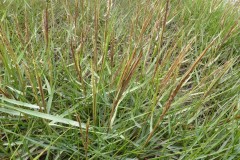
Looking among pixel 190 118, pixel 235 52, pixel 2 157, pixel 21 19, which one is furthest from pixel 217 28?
pixel 2 157

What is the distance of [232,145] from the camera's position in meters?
0.73

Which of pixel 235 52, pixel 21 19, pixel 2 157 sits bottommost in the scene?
pixel 235 52

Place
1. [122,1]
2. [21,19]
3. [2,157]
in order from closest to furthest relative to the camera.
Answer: [2,157] → [21,19] → [122,1]

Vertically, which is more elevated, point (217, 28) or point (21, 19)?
→ point (21, 19)

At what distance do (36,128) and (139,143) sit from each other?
29 cm

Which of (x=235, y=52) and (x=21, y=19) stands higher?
(x=21, y=19)

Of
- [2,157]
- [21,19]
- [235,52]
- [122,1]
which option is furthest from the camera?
[122,1]

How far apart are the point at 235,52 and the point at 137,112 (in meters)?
0.80

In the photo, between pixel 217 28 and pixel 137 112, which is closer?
pixel 137 112

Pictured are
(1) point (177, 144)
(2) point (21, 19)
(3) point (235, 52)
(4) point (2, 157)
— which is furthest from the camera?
(3) point (235, 52)

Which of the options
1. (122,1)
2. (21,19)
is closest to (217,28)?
(122,1)

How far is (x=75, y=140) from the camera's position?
72 centimetres

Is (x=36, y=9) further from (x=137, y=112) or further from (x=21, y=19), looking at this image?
(x=137, y=112)

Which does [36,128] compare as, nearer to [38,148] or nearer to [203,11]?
[38,148]
